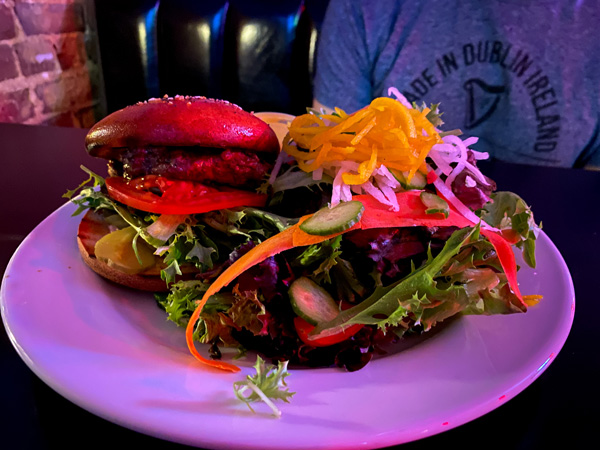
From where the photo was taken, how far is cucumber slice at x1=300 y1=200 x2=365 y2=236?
1073 millimetres

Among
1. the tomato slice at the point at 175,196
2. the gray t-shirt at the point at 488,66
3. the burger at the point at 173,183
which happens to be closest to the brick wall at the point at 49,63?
the gray t-shirt at the point at 488,66

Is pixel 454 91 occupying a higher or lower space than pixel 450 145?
lower

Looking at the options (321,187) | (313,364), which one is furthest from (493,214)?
(313,364)

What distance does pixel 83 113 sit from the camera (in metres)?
4.49

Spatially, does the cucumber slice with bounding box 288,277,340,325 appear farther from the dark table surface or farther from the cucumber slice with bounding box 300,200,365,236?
the dark table surface

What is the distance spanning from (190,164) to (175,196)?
0.35ft

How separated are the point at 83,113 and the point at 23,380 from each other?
398 centimetres

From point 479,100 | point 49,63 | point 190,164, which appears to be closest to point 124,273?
point 190,164

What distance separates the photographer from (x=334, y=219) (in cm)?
110

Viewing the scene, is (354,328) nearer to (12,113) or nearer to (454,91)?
(454,91)

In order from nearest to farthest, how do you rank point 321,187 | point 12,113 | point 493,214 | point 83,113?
1. point 321,187
2. point 493,214
3. point 12,113
4. point 83,113

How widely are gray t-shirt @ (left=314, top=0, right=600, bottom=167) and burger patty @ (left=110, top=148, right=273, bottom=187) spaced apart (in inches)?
72.4

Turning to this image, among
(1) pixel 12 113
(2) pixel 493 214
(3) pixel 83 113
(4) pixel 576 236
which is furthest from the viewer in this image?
(3) pixel 83 113

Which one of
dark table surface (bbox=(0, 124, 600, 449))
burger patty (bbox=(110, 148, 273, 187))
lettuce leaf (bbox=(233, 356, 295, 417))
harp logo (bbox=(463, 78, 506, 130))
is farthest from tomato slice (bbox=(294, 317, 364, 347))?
harp logo (bbox=(463, 78, 506, 130))
